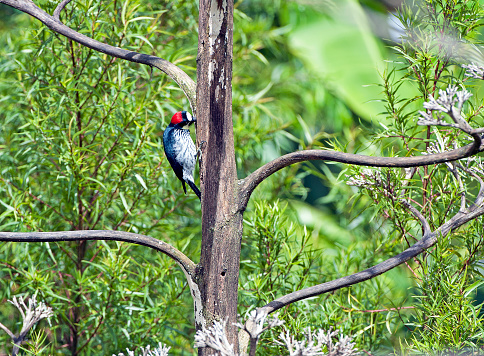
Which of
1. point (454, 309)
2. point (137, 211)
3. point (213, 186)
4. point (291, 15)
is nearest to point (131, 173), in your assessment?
point (137, 211)

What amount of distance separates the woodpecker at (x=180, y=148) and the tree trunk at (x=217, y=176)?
37 centimetres

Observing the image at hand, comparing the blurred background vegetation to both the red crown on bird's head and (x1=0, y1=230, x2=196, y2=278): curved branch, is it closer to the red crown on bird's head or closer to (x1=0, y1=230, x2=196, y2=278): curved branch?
the red crown on bird's head

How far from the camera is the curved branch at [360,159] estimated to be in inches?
24.7

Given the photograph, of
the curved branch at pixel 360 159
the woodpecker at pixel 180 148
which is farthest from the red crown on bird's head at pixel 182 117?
the curved branch at pixel 360 159

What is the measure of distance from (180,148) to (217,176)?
0.43m

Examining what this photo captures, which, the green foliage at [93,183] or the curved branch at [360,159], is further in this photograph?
the green foliage at [93,183]

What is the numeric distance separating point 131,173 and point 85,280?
30 cm

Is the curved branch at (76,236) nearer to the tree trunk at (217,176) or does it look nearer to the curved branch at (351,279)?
the tree trunk at (217,176)

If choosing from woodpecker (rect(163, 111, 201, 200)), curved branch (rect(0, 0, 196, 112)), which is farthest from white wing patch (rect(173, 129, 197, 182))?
curved branch (rect(0, 0, 196, 112))

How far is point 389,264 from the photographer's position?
764 mm

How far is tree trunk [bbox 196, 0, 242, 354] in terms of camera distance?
0.74 m

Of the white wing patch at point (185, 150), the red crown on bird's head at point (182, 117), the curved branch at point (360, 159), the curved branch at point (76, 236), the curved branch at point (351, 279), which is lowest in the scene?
the curved branch at point (351, 279)

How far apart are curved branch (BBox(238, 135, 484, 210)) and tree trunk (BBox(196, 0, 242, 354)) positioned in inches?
1.0

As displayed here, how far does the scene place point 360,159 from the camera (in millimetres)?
668
